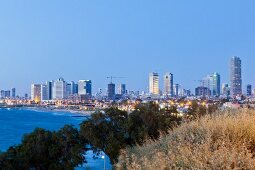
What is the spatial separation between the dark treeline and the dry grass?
7.65 metres

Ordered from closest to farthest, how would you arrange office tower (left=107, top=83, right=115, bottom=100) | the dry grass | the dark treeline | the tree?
1. the dry grass
2. the dark treeline
3. the tree
4. office tower (left=107, top=83, right=115, bottom=100)

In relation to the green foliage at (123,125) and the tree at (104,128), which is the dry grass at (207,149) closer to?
the green foliage at (123,125)

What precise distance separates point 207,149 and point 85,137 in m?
11.5

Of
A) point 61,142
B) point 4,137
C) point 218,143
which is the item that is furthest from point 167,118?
point 4,137

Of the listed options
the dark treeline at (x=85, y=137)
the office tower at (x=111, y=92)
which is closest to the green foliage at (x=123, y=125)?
the dark treeline at (x=85, y=137)

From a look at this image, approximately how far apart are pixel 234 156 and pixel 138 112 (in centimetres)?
1184

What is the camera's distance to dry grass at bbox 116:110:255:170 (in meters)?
6.01

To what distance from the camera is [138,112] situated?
17.9 m

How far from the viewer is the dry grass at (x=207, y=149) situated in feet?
19.7

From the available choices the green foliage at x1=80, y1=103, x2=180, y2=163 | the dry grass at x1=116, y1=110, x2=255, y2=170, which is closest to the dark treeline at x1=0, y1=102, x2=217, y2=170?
the green foliage at x1=80, y1=103, x2=180, y2=163

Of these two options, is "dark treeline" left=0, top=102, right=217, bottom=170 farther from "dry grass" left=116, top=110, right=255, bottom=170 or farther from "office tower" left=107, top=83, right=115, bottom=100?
"office tower" left=107, top=83, right=115, bottom=100

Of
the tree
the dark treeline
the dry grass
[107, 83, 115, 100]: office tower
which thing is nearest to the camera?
the dry grass

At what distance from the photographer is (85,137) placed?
17859 millimetres

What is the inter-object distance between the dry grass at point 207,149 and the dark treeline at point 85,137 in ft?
25.1
